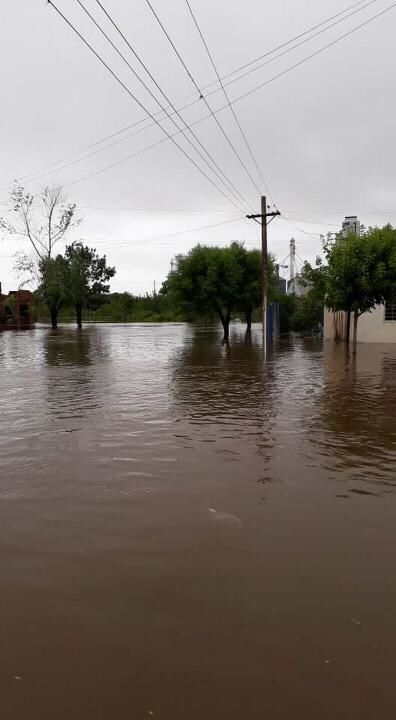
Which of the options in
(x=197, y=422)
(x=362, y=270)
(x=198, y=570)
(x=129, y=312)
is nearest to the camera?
(x=198, y=570)

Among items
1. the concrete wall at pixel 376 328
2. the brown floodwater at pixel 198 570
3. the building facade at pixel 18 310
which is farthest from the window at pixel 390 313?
the building facade at pixel 18 310

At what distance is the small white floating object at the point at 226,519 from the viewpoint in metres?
4.19

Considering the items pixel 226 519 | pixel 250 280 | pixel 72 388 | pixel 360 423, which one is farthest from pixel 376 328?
pixel 226 519

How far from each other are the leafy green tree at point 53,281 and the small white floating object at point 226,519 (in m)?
45.2

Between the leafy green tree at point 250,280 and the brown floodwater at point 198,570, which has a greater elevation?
the leafy green tree at point 250,280

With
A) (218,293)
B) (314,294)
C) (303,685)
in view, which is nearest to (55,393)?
(303,685)

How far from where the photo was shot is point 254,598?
3.11 meters

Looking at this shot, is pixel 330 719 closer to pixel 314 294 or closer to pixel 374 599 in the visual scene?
pixel 374 599

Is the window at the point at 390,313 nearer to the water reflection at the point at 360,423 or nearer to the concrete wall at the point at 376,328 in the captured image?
the concrete wall at the point at 376,328

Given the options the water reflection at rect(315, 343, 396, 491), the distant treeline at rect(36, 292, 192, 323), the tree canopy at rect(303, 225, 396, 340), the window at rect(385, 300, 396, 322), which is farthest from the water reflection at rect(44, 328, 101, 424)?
the distant treeline at rect(36, 292, 192, 323)

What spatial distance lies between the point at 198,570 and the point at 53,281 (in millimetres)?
46236

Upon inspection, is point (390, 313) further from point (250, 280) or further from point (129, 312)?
point (129, 312)

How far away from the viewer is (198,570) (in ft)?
11.4

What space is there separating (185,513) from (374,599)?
178 centimetres
